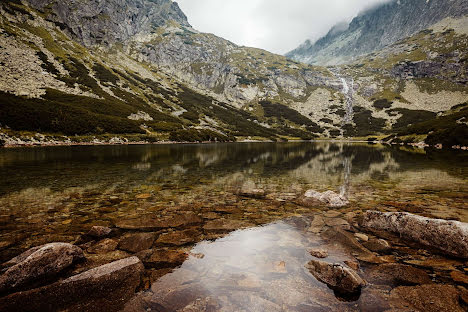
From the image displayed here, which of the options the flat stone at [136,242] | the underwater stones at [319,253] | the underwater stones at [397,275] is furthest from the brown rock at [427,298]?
the flat stone at [136,242]

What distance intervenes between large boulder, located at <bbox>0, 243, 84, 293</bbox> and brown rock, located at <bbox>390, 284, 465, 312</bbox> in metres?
9.10

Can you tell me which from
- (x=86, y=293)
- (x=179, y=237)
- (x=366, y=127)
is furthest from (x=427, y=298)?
(x=366, y=127)

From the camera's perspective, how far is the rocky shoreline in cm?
562

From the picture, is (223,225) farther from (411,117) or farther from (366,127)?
(411,117)

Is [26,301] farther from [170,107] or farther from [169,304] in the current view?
[170,107]

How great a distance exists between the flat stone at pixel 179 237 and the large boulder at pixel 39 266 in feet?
9.40

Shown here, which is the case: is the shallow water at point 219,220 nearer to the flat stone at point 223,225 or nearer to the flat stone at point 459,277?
the flat stone at point 223,225

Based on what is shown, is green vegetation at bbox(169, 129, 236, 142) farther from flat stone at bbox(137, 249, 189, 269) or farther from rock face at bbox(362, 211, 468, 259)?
rock face at bbox(362, 211, 468, 259)

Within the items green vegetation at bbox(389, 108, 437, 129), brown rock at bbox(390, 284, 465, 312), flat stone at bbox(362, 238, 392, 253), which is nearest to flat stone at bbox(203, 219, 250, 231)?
flat stone at bbox(362, 238, 392, 253)

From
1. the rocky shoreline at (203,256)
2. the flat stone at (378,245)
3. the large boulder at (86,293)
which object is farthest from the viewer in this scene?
the flat stone at (378,245)

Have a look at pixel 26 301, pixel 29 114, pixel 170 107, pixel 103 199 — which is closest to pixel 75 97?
pixel 29 114

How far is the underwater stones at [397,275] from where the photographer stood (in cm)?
656

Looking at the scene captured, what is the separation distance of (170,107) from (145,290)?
538 feet

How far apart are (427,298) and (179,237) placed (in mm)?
8219
